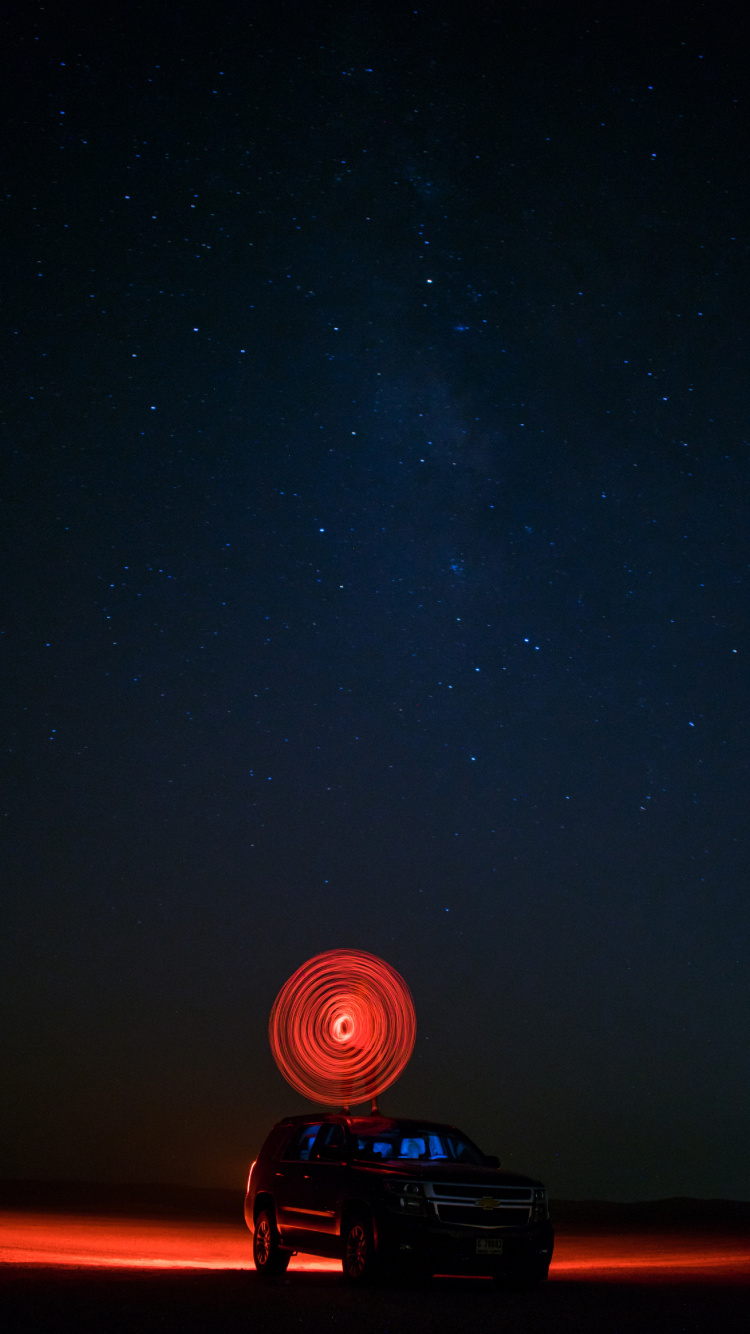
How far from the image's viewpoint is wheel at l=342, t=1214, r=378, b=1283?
11266 millimetres

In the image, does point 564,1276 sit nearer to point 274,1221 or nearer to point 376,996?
point 274,1221

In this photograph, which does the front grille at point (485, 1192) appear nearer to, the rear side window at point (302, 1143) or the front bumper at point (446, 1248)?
the front bumper at point (446, 1248)

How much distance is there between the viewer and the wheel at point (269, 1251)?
13.0 meters

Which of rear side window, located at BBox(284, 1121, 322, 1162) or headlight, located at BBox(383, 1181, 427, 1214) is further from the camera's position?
rear side window, located at BBox(284, 1121, 322, 1162)

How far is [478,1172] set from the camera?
39.2ft

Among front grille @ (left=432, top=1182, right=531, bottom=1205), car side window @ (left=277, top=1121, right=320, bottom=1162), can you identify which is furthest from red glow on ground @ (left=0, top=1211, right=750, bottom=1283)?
car side window @ (left=277, top=1121, right=320, bottom=1162)

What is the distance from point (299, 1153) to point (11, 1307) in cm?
446

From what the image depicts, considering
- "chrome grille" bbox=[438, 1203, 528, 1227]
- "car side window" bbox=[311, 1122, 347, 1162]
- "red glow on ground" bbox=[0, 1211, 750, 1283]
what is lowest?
"red glow on ground" bbox=[0, 1211, 750, 1283]

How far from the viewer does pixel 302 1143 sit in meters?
13.3

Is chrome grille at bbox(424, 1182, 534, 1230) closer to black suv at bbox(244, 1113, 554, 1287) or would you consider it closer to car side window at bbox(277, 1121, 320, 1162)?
black suv at bbox(244, 1113, 554, 1287)

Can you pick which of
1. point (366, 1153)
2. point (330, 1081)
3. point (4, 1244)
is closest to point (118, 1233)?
point (330, 1081)

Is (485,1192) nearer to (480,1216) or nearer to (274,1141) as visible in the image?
(480,1216)

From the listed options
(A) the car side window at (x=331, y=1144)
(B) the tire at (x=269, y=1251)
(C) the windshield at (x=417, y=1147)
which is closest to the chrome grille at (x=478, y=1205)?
(C) the windshield at (x=417, y=1147)

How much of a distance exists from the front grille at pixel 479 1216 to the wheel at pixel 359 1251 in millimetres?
732
